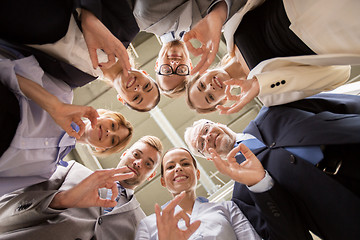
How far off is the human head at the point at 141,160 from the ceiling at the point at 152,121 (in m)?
1.22

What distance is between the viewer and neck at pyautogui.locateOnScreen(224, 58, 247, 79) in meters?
2.42

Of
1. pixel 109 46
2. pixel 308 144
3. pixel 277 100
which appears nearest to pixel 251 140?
pixel 277 100

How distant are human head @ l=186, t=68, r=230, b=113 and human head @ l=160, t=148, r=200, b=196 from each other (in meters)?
0.58

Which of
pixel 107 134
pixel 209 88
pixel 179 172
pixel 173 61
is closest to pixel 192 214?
pixel 179 172

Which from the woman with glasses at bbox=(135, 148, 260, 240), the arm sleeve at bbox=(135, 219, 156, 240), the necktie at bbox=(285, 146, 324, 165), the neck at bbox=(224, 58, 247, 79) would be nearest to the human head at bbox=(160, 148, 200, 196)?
the woman with glasses at bbox=(135, 148, 260, 240)

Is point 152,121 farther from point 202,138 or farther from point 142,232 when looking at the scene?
point 142,232

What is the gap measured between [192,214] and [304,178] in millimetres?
1010

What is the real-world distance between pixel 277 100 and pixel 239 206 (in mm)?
918

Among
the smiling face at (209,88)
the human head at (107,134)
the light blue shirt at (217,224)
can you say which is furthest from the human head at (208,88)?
the light blue shirt at (217,224)

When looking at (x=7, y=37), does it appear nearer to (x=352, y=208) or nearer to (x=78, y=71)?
(x=78, y=71)

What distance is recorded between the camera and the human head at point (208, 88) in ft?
7.81

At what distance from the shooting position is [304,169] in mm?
1376

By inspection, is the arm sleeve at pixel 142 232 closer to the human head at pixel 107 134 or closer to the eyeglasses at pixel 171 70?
the human head at pixel 107 134

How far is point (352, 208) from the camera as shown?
1.19 meters
